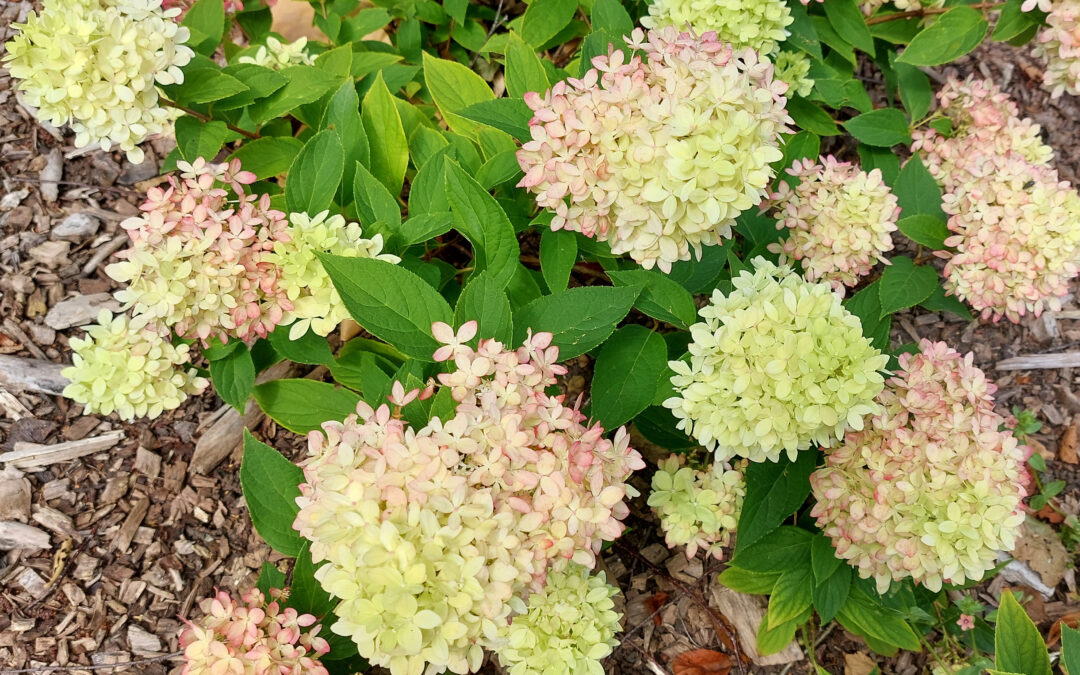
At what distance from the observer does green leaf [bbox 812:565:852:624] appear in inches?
87.3

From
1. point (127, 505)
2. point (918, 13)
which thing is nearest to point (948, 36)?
point (918, 13)

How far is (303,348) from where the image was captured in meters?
2.14

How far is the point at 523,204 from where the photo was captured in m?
2.36

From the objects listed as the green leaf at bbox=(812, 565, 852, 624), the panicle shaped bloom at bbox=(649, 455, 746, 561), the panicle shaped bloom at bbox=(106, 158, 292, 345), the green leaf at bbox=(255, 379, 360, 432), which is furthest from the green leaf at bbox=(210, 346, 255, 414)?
the green leaf at bbox=(812, 565, 852, 624)

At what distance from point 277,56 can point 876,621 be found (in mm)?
2716

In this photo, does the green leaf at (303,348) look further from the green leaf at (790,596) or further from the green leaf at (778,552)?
the green leaf at (790,596)

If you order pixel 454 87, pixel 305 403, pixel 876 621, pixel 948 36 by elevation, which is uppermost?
pixel 948 36

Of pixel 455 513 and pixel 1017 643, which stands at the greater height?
pixel 455 513

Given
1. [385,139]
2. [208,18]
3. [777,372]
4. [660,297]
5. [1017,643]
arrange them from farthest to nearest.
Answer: [208,18], [385,139], [660,297], [1017,643], [777,372]

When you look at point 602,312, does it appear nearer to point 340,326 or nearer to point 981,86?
point 340,326

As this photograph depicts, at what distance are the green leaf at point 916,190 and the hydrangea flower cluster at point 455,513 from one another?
64.7 inches

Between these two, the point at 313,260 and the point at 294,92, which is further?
the point at 294,92

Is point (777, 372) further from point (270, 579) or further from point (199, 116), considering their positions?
point (199, 116)

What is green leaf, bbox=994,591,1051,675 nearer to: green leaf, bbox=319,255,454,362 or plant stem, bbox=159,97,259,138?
green leaf, bbox=319,255,454,362
